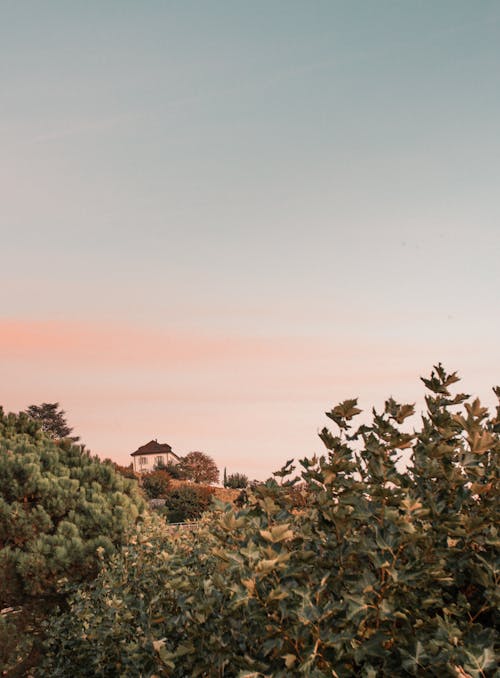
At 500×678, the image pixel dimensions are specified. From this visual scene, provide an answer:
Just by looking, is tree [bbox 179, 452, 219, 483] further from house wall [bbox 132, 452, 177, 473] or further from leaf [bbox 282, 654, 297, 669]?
leaf [bbox 282, 654, 297, 669]

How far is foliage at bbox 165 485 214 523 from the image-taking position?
145 ft

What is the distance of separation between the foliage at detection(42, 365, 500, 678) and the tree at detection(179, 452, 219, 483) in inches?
3200

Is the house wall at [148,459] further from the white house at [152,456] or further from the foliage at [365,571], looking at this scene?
the foliage at [365,571]

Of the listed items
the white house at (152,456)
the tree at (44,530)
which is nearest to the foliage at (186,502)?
the tree at (44,530)

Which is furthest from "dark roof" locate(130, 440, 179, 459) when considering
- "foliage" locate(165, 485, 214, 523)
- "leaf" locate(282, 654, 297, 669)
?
"leaf" locate(282, 654, 297, 669)

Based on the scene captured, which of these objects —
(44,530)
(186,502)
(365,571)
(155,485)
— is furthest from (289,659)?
(155,485)

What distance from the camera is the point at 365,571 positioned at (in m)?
3.47

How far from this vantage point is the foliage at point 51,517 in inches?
357

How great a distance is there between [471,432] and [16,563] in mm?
7096

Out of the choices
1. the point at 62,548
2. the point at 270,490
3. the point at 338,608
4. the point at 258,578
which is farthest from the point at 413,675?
the point at 62,548

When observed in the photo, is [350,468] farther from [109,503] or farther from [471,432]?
[109,503]

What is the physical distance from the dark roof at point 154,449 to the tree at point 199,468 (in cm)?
1719

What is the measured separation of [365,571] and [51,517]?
712cm

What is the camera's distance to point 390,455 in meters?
4.09
